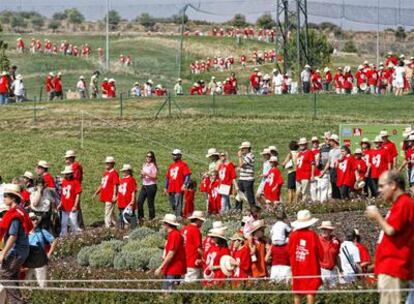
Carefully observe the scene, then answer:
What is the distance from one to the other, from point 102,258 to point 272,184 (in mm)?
5759

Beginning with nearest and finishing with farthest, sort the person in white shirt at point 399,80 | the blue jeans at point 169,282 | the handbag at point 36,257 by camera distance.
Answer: the blue jeans at point 169,282 → the handbag at point 36,257 → the person in white shirt at point 399,80

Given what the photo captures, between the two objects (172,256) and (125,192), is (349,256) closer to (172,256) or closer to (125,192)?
(172,256)

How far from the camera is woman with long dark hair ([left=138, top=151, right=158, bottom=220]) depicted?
2947cm

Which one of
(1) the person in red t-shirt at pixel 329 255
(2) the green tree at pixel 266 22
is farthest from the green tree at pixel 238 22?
(1) the person in red t-shirt at pixel 329 255

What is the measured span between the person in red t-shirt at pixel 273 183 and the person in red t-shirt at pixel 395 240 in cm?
1441

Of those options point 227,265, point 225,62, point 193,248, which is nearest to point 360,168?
point 193,248

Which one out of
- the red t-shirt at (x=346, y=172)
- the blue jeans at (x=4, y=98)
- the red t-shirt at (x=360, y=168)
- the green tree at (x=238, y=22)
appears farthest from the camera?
the green tree at (x=238, y=22)

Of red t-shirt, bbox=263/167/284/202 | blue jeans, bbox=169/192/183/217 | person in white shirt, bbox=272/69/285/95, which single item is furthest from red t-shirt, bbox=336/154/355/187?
person in white shirt, bbox=272/69/285/95

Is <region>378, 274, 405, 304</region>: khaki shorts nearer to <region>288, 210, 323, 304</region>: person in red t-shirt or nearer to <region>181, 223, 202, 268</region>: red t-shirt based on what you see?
<region>288, 210, 323, 304</region>: person in red t-shirt

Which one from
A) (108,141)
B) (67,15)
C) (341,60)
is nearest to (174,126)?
(108,141)

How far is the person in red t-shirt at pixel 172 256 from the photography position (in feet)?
60.8

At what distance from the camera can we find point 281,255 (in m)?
19.0

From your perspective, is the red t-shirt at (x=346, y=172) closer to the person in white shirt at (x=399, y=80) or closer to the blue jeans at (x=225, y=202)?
the blue jeans at (x=225, y=202)

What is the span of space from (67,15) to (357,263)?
113 m
